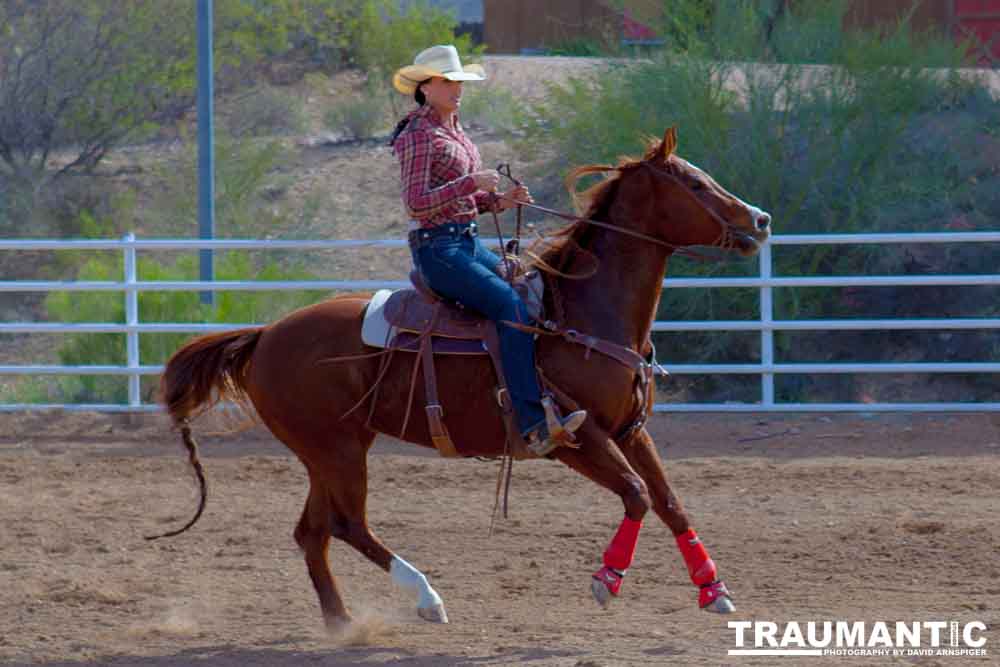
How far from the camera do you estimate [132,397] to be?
1045cm

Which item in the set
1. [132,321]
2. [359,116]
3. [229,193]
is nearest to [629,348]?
Answer: [132,321]

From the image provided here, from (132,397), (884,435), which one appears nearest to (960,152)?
(884,435)

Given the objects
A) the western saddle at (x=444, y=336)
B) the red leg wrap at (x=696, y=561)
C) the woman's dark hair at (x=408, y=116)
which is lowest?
the red leg wrap at (x=696, y=561)

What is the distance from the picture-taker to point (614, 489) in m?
5.35

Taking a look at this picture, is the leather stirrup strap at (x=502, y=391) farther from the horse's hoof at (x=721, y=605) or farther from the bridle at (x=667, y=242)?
the horse's hoof at (x=721, y=605)

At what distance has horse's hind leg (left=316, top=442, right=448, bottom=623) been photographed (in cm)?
556

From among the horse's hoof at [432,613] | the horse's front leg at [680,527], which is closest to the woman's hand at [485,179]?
the horse's front leg at [680,527]

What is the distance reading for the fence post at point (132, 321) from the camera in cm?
1044

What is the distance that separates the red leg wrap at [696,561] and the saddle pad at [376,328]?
148 cm

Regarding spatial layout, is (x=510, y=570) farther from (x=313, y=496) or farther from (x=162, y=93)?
(x=162, y=93)

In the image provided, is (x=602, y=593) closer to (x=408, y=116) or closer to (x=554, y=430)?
(x=554, y=430)

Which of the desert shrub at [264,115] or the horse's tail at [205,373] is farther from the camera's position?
the desert shrub at [264,115]

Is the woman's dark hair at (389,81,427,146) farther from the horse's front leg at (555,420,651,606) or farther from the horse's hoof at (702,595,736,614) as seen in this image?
the horse's hoof at (702,595,736,614)

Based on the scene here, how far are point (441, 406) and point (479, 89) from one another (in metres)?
14.7
